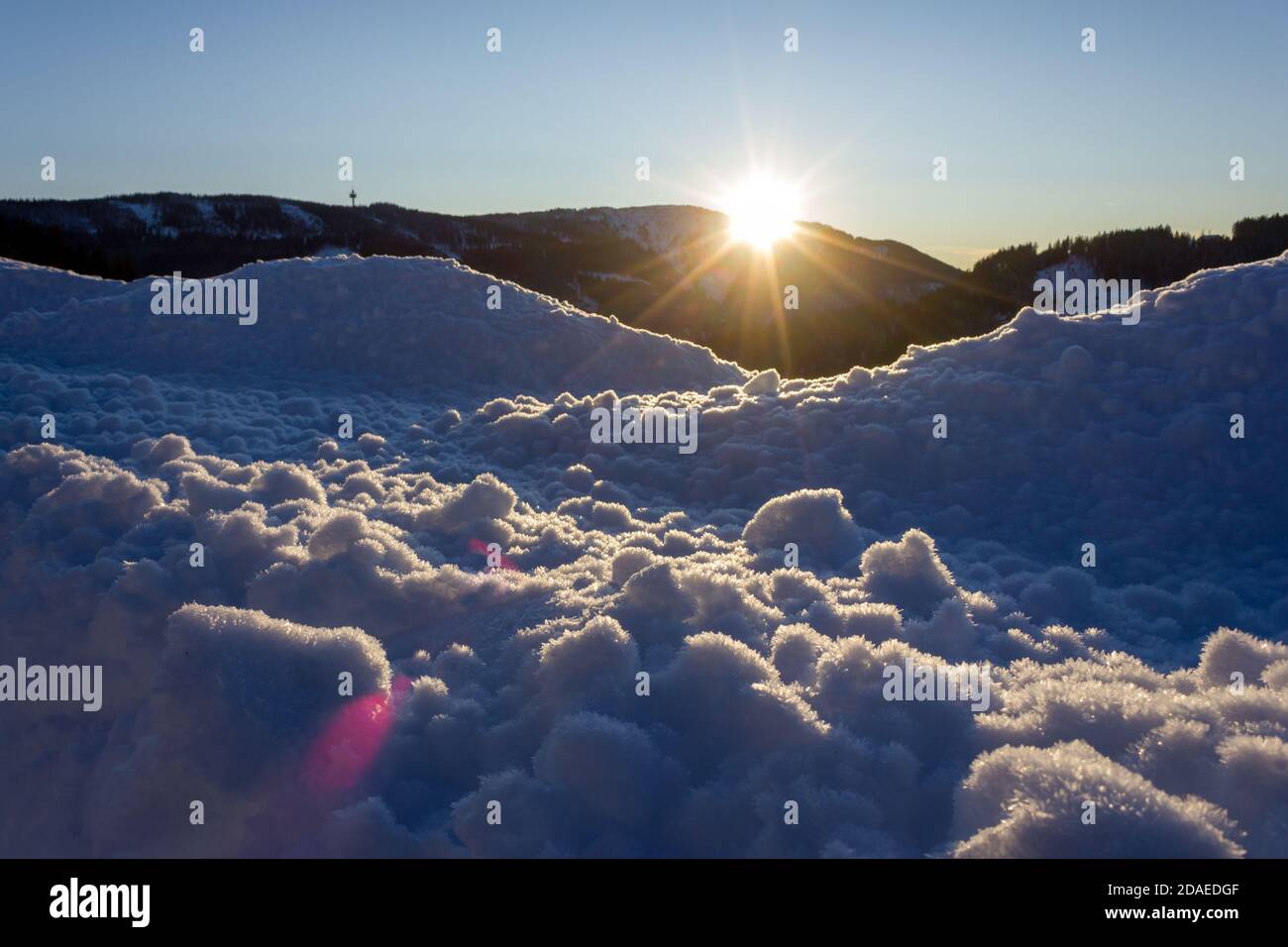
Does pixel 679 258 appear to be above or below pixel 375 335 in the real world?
above

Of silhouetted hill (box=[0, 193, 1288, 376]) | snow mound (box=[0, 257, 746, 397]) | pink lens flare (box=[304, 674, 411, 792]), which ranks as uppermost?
silhouetted hill (box=[0, 193, 1288, 376])

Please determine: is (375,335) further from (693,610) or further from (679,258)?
(679,258)

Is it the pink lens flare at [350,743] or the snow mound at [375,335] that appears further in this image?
the snow mound at [375,335]

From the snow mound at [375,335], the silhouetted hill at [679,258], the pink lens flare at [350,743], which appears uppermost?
the silhouetted hill at [679,258]

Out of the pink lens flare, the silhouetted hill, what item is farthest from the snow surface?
the silhouetted hill

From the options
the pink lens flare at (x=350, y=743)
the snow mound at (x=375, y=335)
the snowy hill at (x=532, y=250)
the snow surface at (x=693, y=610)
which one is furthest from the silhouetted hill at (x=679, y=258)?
the pink lens flare at (x=350, y=743)

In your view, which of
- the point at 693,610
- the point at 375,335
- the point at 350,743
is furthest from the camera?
the point at 375,335

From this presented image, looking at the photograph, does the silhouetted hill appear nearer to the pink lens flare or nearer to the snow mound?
the snow mound

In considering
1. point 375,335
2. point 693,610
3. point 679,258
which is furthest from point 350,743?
point 679,258

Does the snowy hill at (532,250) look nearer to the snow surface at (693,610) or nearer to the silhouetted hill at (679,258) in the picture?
the silhouetted hill at (679,258)

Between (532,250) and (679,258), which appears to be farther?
(679,258)
